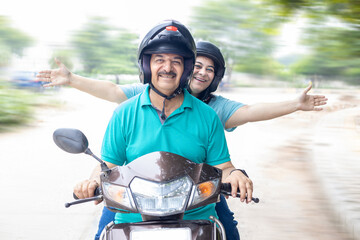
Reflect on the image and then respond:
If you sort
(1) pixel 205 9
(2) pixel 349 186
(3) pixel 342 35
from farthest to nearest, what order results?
1. (1) pixel 205 9
2. (2) pixel 349 186
3. (3) pixel 342 35

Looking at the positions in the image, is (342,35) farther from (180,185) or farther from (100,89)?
(180,185)

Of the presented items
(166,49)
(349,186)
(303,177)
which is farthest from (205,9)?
(166,49)

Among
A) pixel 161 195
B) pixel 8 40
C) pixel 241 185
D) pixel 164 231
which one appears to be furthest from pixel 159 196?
pixel 8 40

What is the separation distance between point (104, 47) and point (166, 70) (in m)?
16.3

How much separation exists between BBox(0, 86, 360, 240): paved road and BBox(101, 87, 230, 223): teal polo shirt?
221cm

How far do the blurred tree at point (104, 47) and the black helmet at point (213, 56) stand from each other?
14.5 metres

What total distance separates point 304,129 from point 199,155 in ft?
38.2

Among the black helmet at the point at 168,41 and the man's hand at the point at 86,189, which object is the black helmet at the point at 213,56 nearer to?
the black helmet at the point at 168,41

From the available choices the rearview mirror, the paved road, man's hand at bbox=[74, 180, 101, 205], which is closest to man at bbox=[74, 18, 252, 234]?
man's hand at bbox=[74, 180, 101, 205]

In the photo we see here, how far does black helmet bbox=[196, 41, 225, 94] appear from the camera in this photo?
311 centimetres

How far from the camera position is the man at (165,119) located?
2.03 metres

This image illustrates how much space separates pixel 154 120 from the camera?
2.07 meters

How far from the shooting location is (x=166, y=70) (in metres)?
2.11

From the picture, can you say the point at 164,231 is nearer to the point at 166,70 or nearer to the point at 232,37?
the point at 166,70
